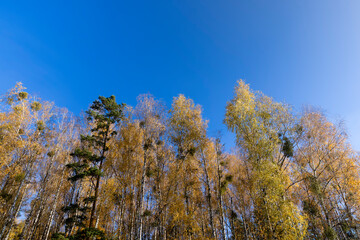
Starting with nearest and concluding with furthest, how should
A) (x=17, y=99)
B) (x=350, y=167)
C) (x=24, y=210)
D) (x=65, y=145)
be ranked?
1. (x=17, y=99)
2. (x=350, y=167)
3. (x=65, y=145)
4. (x=24, y=210)

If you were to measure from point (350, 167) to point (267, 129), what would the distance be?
34.4 ft

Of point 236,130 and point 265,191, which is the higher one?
point 236,130

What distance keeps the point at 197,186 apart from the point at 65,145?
13425 millimetres

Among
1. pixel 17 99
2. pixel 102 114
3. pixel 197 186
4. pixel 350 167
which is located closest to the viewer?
pixel 102 114

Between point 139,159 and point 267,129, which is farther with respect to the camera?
point 139,159

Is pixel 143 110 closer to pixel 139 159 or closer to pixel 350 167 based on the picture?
pixel 139 159

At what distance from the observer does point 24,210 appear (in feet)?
61.9

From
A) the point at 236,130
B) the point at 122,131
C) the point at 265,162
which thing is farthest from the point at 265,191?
the point at 122,131

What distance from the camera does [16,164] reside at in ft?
42.3

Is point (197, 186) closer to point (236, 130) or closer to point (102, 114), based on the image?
point (236, 130)

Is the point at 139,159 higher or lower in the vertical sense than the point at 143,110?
lower

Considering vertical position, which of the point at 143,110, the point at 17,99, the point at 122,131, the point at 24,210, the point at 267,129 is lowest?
the point at 24,210

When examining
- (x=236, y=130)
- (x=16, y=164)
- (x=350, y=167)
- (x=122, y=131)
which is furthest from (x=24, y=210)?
(x=350, y=167)

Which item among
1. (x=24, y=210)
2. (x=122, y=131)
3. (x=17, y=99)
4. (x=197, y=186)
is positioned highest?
(x=17, y=99)
